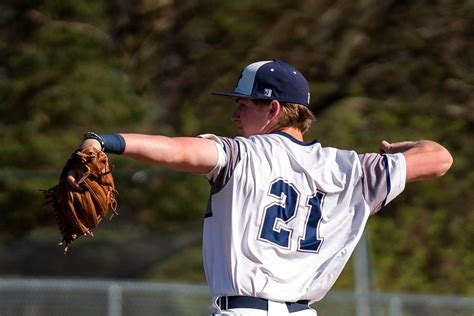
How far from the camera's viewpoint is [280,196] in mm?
4227

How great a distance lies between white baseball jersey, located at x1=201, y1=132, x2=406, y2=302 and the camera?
416 cm

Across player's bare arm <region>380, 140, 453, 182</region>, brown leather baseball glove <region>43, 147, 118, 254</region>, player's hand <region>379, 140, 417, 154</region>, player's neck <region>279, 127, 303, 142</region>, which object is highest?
player's hand <region>379, 140, 417, 154</region>

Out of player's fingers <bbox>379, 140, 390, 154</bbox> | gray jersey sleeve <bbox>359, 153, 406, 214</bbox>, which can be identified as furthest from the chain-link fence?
gray jersey sleeve <bbox>359, 153, 406, 214</bbox>

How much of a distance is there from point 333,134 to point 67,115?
3849mm

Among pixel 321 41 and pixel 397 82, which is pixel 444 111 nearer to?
pixel 397 82

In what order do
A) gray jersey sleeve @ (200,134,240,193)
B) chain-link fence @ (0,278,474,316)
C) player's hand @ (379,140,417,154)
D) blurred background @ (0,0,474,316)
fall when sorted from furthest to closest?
blurred background @ (0,0,474,316)
chain-link fence @ (0,278,474,316)
player's hand @ (379,140,417,154)
gray jersey sleeve @ (200,134,240,193)

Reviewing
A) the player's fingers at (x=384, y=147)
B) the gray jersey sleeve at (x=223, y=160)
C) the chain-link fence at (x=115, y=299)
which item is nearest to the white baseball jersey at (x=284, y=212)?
the gray jersey sleeve at (x=223, y=160)

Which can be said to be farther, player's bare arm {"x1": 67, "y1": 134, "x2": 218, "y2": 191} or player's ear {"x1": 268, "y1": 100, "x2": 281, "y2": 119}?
player's ear {"x1": 268, "y1": 100, "x2": 281, "y2": 119}

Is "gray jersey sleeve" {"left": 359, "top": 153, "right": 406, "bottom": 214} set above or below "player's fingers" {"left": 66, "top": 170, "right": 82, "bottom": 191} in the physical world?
above

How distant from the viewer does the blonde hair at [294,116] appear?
4418 mm

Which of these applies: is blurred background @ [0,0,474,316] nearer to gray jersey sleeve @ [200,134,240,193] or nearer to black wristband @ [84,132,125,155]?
gray jersey sleeve @ [200,134,240,193]

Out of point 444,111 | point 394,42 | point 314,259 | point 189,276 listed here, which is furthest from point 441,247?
point 314,259

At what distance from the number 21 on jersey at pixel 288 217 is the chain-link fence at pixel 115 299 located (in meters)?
5.78

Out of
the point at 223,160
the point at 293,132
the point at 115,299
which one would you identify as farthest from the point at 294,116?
the point at 115,299
